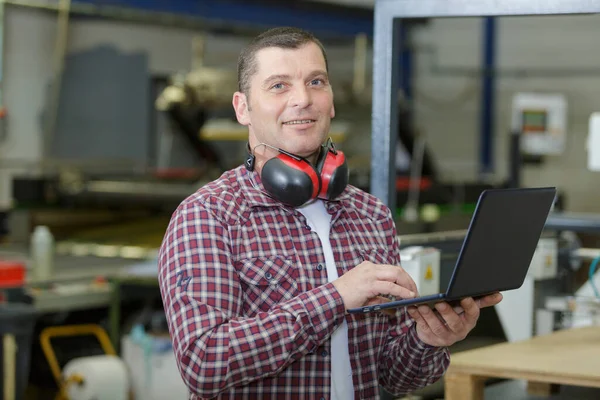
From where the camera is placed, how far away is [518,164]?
6.76 m

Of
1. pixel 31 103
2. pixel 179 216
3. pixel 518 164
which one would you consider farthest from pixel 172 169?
pixel 179 216

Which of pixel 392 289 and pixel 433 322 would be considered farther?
pixel 433 322

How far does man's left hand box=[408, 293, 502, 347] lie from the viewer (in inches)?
66.0

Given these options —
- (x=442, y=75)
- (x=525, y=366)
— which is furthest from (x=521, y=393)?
(x=442, y=75)

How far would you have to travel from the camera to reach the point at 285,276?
1.66m

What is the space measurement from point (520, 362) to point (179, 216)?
995 mm

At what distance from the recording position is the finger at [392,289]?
5.05 ft

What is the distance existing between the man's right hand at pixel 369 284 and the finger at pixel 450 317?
11 centimetres

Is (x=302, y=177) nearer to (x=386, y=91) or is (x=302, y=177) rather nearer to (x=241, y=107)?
(x=241, y=107)

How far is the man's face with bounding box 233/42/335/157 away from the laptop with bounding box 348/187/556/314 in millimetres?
325

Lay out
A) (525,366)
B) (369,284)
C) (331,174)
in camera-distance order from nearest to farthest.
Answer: (369,284)
(331,174)
(525,366)

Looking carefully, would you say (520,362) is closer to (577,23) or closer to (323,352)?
(323,352)

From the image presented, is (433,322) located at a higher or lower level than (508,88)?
lower

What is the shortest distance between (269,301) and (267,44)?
0.45 m
